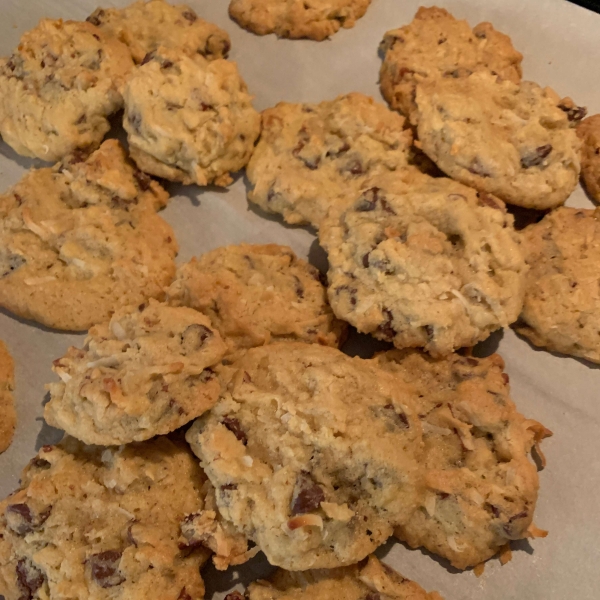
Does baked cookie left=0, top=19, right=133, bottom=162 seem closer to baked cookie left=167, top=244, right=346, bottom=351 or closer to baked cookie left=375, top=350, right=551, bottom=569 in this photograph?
baked cookie left=167, top=244, right=346, bottom=351

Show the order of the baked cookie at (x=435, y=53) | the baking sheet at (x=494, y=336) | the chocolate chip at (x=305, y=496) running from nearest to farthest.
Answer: the chocolate chip at (x=305, y=496) → the baking sheet at (x=494, y=336) → the baked cookie at (x=435, y=53)

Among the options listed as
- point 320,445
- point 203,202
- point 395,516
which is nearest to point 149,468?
point 320,445

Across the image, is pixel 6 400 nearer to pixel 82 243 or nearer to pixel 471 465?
pixel 82 243

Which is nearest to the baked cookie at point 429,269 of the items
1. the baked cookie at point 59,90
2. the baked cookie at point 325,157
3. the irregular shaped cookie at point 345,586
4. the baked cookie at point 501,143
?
the baked cookie at point 501,143

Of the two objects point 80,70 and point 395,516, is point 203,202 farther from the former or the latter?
point 395,516

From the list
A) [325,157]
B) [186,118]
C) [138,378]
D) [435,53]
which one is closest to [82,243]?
[186,118]

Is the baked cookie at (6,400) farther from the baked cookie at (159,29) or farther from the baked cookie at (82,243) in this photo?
the baked cookie at (159,29)
